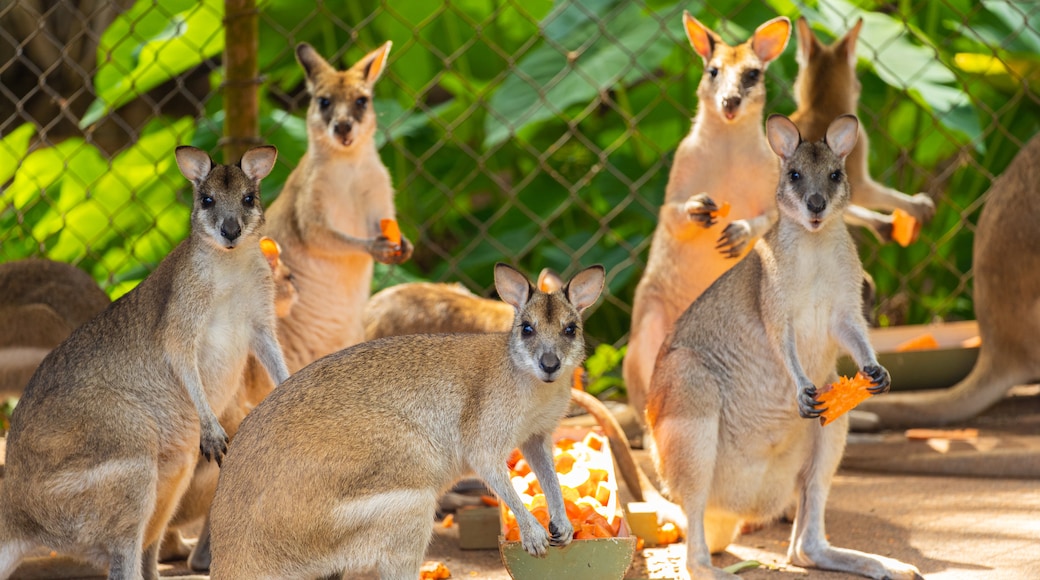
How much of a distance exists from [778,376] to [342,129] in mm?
1912

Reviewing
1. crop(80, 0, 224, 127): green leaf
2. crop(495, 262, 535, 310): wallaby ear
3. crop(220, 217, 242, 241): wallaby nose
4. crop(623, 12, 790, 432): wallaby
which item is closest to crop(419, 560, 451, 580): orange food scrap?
crop(495, 262, 535, 310): wallaby ear

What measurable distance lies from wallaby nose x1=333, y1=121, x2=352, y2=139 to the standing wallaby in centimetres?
156

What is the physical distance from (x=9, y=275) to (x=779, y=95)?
3772mm

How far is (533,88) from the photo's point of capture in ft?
19.8

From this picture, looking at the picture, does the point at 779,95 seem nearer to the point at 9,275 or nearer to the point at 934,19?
the point at 934,19

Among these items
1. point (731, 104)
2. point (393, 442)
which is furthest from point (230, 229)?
point (731, 104)

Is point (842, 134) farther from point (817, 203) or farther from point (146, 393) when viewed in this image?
point (146, 393)

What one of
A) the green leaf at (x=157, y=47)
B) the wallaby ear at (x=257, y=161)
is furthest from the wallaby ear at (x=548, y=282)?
the green leaf at (x=157, y=47)

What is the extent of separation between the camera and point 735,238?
4.32 meters

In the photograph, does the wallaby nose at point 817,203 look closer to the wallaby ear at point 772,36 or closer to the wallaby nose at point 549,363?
the wallaby nose at point 549,363

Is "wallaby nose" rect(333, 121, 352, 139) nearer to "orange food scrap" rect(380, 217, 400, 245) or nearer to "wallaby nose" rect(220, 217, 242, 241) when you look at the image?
"orange food scrap" rect(380, 217, 400, 245)

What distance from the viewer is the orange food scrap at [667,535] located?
3990 millimetres

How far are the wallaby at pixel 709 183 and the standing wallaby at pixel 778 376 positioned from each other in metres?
0.77

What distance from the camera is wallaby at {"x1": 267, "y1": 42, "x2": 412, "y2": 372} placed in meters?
4.74
